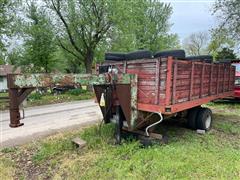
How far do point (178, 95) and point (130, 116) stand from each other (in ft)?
3.48

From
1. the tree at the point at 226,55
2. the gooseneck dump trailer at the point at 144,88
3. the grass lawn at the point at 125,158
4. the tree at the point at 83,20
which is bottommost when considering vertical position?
the grass lawn at the point at 125,158

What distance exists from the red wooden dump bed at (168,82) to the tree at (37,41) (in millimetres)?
11890

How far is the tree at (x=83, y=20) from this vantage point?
14.9m

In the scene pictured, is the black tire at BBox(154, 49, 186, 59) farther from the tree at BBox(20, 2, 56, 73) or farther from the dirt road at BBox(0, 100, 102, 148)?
the tree at BBox(20, 2, 56, 73)

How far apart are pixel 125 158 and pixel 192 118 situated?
2.52 m

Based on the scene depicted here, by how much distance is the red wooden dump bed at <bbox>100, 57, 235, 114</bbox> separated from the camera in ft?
13.5

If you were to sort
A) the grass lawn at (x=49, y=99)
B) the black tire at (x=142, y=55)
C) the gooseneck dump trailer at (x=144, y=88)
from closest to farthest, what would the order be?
the gooseneck dump trailer at (x=144, y=88), the black tire at (x=142, y=55), the grass lawn at (x=49, y=99)

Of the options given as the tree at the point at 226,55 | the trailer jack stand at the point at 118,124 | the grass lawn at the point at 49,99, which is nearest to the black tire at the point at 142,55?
the trailer jack stand at the point at 118,124

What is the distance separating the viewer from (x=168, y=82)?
4.05m

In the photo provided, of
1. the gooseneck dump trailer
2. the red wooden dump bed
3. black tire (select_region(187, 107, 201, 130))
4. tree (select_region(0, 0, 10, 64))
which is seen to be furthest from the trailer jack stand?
tree (select_region(0, 0, 10, 64))

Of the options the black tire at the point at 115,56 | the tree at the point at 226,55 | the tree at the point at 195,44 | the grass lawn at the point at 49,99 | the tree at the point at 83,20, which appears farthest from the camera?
the tree at the point at 195,44

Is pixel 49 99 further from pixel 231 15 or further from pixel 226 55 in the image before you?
pixel 226 55

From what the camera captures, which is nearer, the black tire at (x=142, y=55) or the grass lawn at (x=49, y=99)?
the black tire at (x=142, y=55)

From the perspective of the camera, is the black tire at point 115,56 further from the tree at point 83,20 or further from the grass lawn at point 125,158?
the tree at point 83,20
